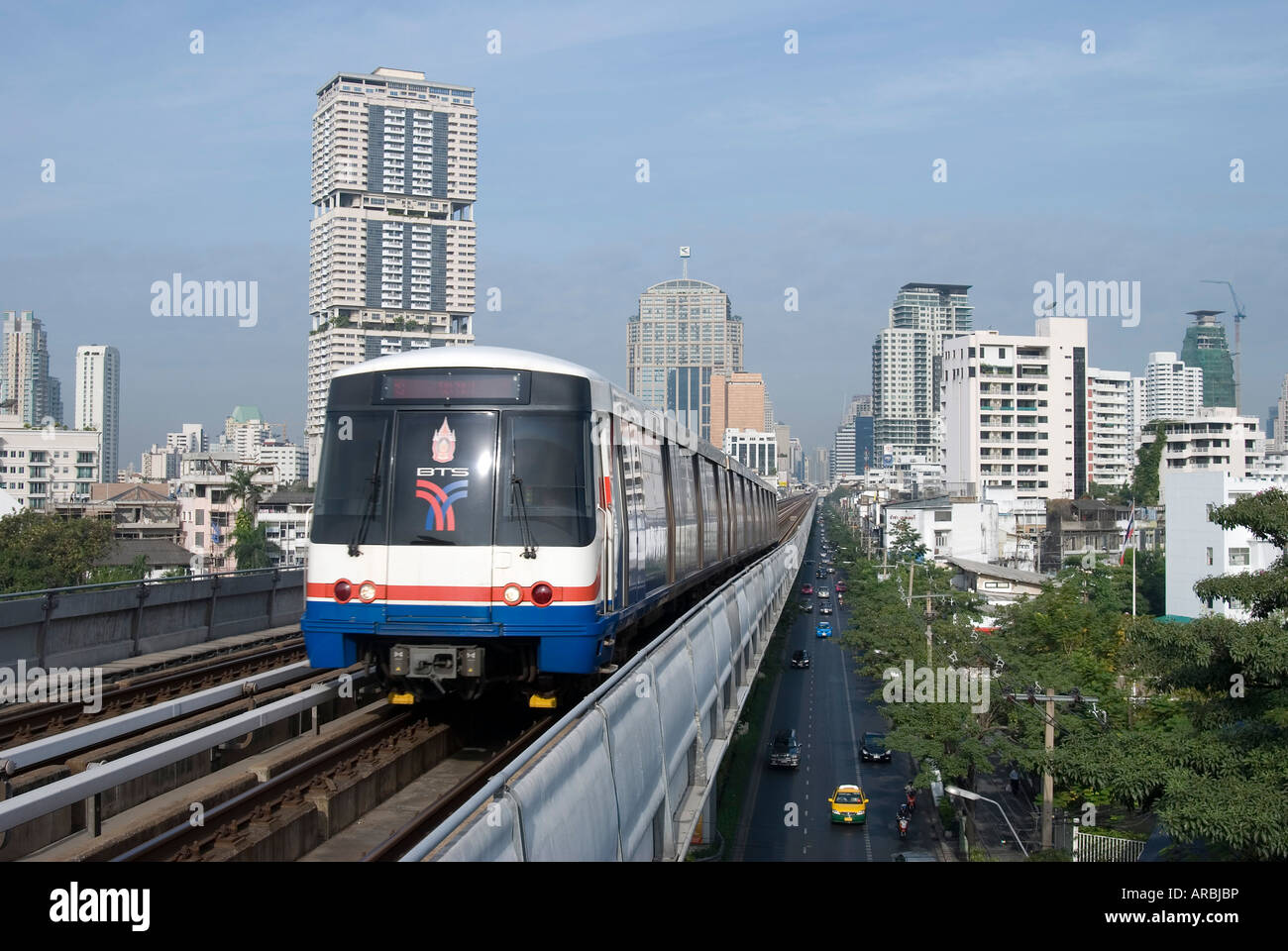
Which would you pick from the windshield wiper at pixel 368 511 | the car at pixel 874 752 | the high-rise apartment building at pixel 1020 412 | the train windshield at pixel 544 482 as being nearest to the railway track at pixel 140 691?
the windshield wiper at pixel 368 511

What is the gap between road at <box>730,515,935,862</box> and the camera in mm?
23359

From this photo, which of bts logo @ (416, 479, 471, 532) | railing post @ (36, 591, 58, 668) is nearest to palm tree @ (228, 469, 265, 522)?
railing post @ (36, 591, 58, 668)

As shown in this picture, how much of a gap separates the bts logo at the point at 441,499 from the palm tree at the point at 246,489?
130ft

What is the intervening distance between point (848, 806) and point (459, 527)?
738 inches

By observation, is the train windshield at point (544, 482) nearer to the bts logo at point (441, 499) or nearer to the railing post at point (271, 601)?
the bts logo at point (441, 499)

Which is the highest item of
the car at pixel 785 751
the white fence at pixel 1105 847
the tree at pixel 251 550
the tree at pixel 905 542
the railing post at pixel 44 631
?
the railing post at pixel 44 631

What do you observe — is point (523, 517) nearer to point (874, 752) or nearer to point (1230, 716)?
point (1230, 716)

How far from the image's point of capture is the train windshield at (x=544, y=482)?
8.62 meters

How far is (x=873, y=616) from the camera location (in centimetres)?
4088

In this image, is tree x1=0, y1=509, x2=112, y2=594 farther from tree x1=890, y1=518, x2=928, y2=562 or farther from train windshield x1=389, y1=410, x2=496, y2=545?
tree x1=890, y1=518, x2=928, y2=562

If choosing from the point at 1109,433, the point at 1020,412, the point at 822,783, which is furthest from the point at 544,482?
the point at 1109,433
